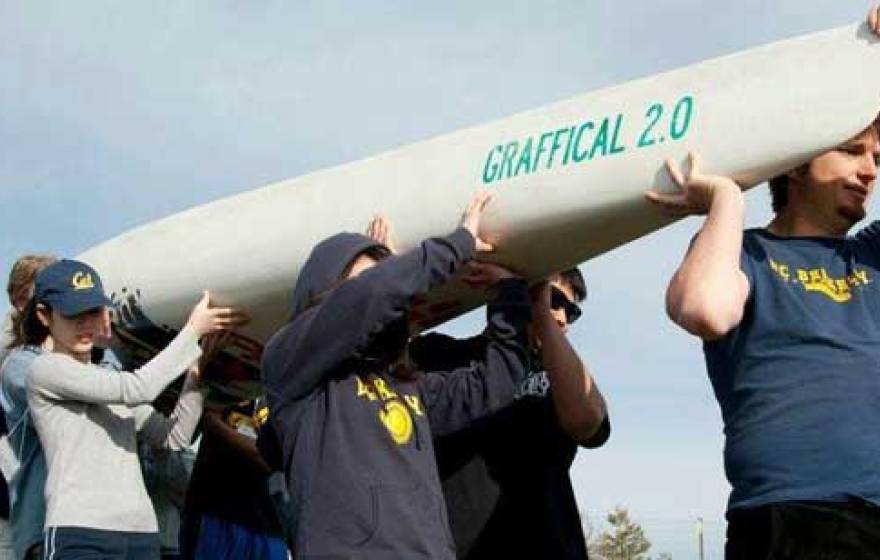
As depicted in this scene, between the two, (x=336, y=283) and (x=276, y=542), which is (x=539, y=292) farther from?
(x=276, y=542)

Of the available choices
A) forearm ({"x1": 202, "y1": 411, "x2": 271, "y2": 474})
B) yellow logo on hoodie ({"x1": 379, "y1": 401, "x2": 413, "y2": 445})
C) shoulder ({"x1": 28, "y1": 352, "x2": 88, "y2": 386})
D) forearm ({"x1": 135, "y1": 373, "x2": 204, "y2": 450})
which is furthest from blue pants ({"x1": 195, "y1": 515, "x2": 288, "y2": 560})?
yellow logo on hoodie ({"x1": 379, "y1": 401, "x2": 413, "y2": 445})

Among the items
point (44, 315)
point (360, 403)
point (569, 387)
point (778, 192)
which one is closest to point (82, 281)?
point (44, 315)

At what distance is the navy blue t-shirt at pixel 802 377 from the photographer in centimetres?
221

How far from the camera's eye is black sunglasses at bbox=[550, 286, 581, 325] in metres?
3.31

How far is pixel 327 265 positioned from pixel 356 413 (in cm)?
36

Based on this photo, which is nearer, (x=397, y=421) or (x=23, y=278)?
(x=397, y=421)

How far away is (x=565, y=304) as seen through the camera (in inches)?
131

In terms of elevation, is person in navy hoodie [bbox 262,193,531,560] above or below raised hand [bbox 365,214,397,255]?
below

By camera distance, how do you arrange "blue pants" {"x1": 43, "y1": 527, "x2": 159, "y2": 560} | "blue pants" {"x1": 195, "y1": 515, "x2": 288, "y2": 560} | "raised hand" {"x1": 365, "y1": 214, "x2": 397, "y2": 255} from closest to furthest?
"raised hand" {"x1": 365, "y1": 214, "x2": 397, "y2": 255} → "blue pants" {"x1": 43, "y1": 527, "x2": 159, "y2": 560} → "blue pants" {"x1": 195, "y1": 515, "x2": 288, "y2": 560}

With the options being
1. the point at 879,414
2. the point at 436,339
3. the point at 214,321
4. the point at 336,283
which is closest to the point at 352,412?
the point at 336,283

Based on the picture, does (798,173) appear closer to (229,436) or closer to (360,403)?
(360,403)

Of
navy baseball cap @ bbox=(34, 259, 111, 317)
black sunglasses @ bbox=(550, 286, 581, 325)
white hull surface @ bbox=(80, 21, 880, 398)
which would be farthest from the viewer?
navy baseball cap @ bbox=(34, 259, 111, 317)

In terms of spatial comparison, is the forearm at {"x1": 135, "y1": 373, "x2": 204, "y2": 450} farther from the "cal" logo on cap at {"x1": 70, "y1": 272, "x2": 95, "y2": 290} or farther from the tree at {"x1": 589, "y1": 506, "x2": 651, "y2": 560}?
the tree at {"x1": 589, "y1": 506, "x2": 651, "y2": 560}

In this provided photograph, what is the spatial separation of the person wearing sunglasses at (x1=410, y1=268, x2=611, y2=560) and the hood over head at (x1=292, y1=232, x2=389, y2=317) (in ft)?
1.64
